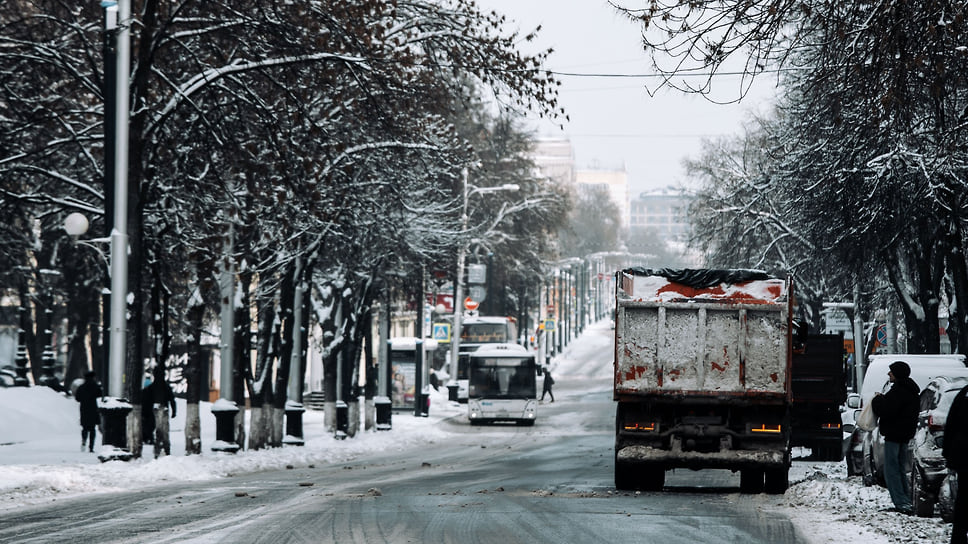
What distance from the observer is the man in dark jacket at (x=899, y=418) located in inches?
631

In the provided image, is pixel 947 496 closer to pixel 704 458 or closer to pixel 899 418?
pixel 899 418

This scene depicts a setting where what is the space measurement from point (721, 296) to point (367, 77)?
7.30m

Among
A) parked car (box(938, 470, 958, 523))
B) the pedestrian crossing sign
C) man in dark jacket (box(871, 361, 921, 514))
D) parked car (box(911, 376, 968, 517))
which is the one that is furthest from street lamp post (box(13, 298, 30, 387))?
parked car (box(938, 470, 958, 523))

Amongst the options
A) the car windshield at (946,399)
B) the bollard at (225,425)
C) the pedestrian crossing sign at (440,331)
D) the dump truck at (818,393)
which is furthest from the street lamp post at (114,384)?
the pedestrian crossing sign at (440,331)

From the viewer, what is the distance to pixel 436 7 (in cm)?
2172

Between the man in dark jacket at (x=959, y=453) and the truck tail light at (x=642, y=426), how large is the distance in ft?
24.4

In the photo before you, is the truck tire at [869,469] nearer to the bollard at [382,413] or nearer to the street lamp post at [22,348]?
the bollard at [382,413]

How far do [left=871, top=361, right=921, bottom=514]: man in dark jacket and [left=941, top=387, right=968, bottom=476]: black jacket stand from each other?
12.3 ft

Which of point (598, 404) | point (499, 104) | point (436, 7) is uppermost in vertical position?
point (436, 7)

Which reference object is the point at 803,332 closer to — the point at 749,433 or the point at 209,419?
the point at 749,433

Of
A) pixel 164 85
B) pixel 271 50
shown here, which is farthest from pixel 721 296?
pixel 164 85

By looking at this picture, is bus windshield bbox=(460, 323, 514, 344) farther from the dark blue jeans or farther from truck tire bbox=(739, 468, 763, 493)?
the dark blue jeans

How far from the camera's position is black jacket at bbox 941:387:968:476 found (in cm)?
1210

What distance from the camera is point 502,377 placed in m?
52.6
